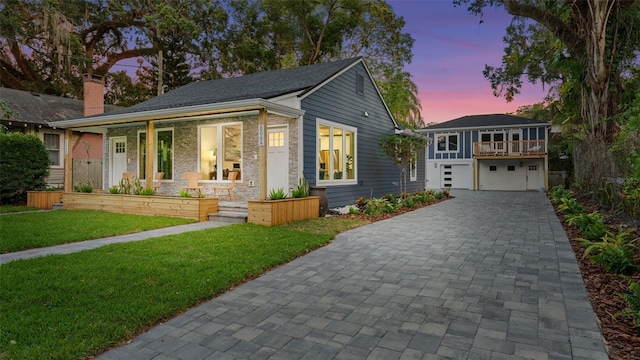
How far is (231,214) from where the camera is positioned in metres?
8.52

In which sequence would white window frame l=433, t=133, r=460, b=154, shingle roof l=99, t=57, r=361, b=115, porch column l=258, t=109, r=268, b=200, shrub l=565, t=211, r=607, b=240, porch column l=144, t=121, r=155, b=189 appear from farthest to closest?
white window frame l=433, t=133, r=460, b=154
shingle roof l=99, t=57, r=361, b=115
porch column l=144, t=121, r=155, b=189
porch column l=258, t=109, r=268, b=200
shrub l=565, t=211, r=607, b=240

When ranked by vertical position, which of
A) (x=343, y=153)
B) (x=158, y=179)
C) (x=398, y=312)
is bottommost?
(x=398, y=312)

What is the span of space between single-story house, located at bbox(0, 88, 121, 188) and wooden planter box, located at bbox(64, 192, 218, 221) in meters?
5.18

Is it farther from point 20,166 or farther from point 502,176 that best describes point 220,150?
point 502,176

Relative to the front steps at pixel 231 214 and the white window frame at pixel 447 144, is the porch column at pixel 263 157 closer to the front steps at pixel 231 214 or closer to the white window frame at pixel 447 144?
the front steps at pixel 231 214

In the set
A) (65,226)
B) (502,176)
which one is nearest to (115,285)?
(65,226)

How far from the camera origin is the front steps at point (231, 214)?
8.14 metres

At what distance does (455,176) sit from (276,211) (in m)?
20.8

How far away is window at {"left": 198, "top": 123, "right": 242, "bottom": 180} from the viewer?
423 inches

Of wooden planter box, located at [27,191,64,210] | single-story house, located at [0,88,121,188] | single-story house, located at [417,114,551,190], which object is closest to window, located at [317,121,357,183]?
wooden planter box, located at [27,191,64,210]

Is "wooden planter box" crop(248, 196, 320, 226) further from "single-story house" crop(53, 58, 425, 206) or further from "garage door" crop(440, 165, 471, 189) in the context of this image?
"garage door" crop(440, 165, 471, 189)

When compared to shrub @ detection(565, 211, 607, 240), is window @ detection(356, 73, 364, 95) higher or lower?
higher

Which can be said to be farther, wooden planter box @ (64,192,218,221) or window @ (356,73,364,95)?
window @ (356,73,364,95)

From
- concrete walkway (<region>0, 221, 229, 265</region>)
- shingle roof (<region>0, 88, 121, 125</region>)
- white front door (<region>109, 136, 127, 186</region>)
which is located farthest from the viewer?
shingle roof (<region>0, 88, 121, 125</region>)
